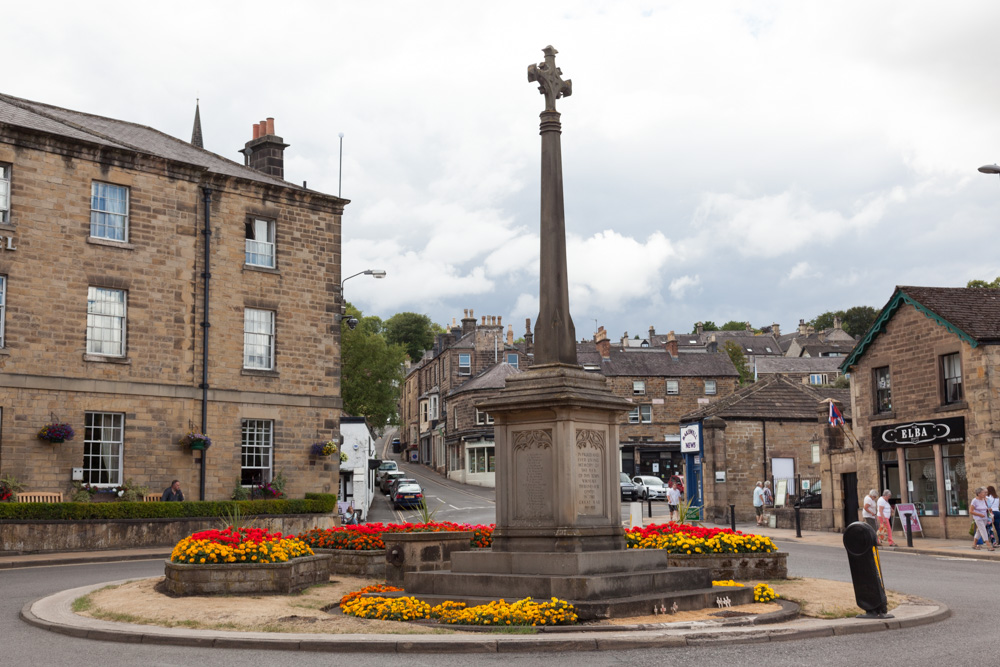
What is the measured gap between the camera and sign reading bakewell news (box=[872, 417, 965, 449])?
2912cm

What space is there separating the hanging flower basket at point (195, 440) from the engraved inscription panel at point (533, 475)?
17179mm

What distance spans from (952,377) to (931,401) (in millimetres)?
1026

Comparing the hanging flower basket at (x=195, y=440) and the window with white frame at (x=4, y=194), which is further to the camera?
the hanging flower basket at (x=195, y=440)

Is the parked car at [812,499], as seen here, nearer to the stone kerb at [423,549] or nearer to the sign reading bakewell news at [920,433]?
the sign reading bakewell news at [920,433]

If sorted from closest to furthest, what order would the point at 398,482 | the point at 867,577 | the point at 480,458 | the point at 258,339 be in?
the point at 867,577
the point at 258,339
the point at 398,482
the point at 480,458

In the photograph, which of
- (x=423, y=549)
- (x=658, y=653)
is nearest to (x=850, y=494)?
(x=423, y=549)

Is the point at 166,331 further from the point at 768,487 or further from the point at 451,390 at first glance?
the point at 451,390

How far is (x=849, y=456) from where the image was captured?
34.2 metres

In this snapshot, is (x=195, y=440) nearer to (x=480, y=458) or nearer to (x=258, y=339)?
(x=258, y=339)

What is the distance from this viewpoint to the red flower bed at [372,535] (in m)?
16.3

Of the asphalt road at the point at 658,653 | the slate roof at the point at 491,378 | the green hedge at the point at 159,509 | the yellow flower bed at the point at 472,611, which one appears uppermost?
the slate roof at the point at 491,378

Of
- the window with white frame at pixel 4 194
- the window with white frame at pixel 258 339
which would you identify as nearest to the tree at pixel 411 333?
the window with white frame at pixel 258 339

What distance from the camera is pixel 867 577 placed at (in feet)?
38.8

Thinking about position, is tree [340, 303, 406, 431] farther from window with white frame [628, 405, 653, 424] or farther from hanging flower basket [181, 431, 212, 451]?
hanging flower basket [181, 431, 212, 451]
